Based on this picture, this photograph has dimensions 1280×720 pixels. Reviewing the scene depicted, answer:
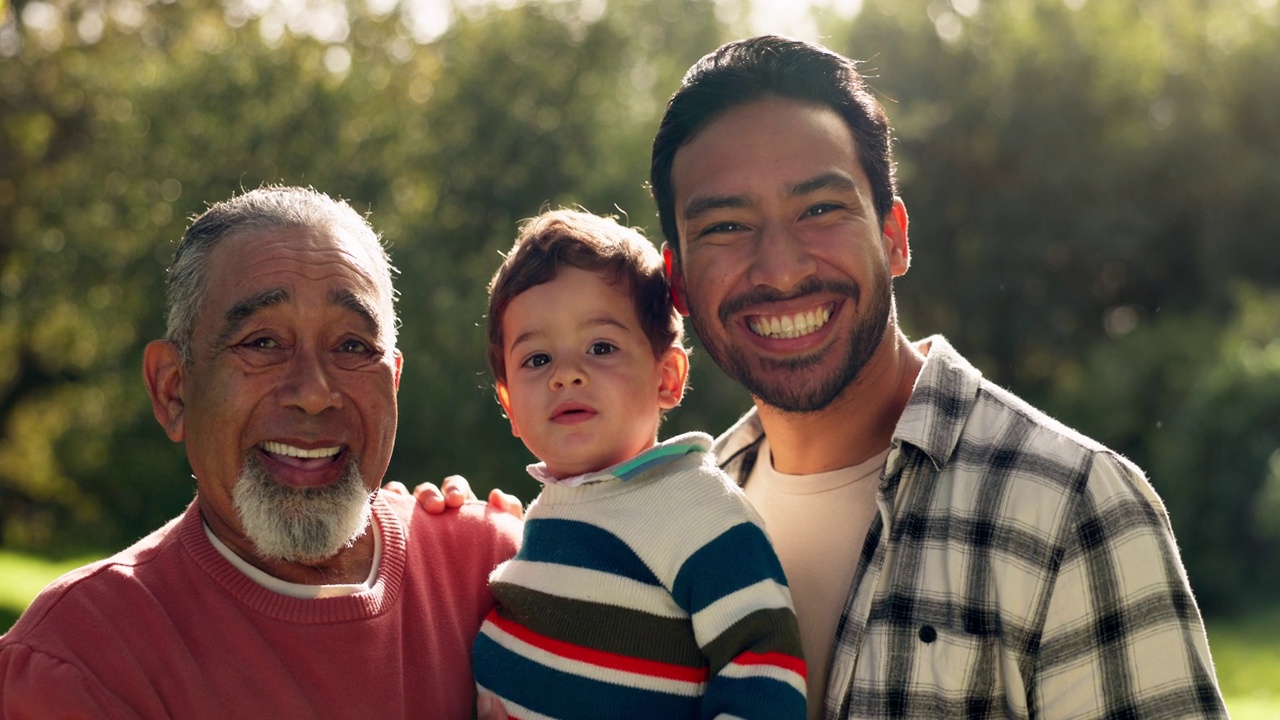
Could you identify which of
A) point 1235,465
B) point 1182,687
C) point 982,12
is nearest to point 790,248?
point 1182,687

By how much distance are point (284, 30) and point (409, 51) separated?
345cm

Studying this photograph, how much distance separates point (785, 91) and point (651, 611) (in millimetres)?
1480

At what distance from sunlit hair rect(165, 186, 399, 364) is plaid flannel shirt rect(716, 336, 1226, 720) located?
138 centimetres

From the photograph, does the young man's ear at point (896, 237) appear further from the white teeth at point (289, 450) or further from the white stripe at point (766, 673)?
the white teeth at point (289, 450)

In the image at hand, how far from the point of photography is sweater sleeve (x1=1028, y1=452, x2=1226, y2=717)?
2.79 m

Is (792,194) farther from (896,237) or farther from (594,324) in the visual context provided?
(594,324)

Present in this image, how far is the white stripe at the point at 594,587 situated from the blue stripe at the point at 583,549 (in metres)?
0.02

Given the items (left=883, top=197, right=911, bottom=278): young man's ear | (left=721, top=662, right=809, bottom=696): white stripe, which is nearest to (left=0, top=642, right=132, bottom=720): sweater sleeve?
(left=721, top=662, right=809, bottom=696): white stripe

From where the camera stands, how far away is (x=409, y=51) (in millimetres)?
22328

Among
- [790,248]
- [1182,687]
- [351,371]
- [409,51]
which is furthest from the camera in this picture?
[409,51]

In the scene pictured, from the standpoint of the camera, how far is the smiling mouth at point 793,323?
3336 millimetres

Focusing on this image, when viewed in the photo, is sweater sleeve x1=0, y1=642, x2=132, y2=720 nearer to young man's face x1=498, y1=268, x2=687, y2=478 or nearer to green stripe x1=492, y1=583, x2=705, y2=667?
green stripe x1=492, y1=583, x2=705, y2=667

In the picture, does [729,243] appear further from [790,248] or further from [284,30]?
[284,30]

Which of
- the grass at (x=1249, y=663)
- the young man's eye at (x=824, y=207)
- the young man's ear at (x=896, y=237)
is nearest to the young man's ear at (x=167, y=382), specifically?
the young man's eye at (x=824, y=207)
